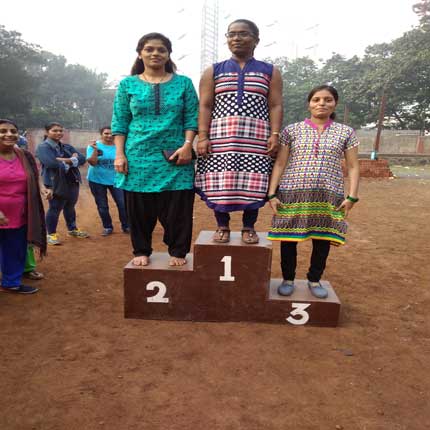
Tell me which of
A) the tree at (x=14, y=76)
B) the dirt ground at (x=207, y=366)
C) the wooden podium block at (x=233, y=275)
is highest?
the tree at (x=14, y=76)

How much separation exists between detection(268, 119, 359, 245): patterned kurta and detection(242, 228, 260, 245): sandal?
0.16m

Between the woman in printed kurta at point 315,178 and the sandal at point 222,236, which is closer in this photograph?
the woman in printed kurta at point 315,178

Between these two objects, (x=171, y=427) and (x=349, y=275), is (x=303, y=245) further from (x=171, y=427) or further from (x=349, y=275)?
(x=171, y=427)

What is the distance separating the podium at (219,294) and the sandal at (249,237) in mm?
64

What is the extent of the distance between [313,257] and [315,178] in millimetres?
679

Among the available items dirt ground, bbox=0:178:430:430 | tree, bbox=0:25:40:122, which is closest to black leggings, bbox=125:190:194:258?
dirt ground, bbox=0:178:430:430

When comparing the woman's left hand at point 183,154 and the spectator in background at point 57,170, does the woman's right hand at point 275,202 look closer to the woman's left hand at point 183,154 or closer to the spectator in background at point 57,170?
the woman's left hand at point 183,154

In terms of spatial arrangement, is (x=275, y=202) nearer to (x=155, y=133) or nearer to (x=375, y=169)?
(x=155, y=133)

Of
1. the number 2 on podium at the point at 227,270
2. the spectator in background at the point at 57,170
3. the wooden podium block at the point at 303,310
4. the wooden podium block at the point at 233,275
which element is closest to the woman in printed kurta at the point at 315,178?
the wooden podium block at the point at 233,275

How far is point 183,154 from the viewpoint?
2.80 meters

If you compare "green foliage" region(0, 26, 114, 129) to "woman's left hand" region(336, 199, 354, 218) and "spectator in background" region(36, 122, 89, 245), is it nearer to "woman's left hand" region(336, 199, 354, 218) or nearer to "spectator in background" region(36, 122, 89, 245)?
"spectator in background" region(36, 122, 89, 245)

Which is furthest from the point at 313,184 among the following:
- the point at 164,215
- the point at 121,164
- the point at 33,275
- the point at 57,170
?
the point at 57,170

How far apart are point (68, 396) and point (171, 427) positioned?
62 centimetres

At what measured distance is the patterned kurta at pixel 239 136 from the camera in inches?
107
